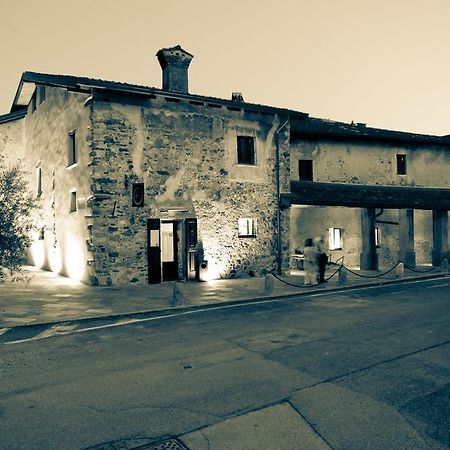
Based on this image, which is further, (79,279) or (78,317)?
(79,279)

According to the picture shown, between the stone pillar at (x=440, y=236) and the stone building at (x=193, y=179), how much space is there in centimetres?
6

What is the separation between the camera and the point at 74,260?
15.5 metres

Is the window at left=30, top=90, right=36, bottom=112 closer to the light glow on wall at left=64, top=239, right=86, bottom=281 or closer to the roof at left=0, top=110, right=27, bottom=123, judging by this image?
the roof at left=0, top=110, right=27, bottom=123

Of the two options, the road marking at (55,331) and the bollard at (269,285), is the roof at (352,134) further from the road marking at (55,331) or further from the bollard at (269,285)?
the road marking at (55,331)

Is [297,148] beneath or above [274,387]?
above

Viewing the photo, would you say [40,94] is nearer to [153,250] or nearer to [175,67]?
[175,67]

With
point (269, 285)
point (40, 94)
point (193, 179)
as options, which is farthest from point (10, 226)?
point (40, 94)

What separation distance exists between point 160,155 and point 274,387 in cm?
1112

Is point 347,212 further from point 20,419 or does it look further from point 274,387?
point 20,419

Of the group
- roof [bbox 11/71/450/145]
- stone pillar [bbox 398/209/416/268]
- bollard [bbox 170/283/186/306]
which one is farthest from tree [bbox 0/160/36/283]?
stone pillar [bbox 398/209/416/268]

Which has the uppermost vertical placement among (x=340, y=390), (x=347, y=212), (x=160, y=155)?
(x=160, y=155)

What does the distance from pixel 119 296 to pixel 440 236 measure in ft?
48.8

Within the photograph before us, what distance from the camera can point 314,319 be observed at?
8.48 meters

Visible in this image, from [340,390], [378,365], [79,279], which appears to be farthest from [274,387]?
[79,279]
